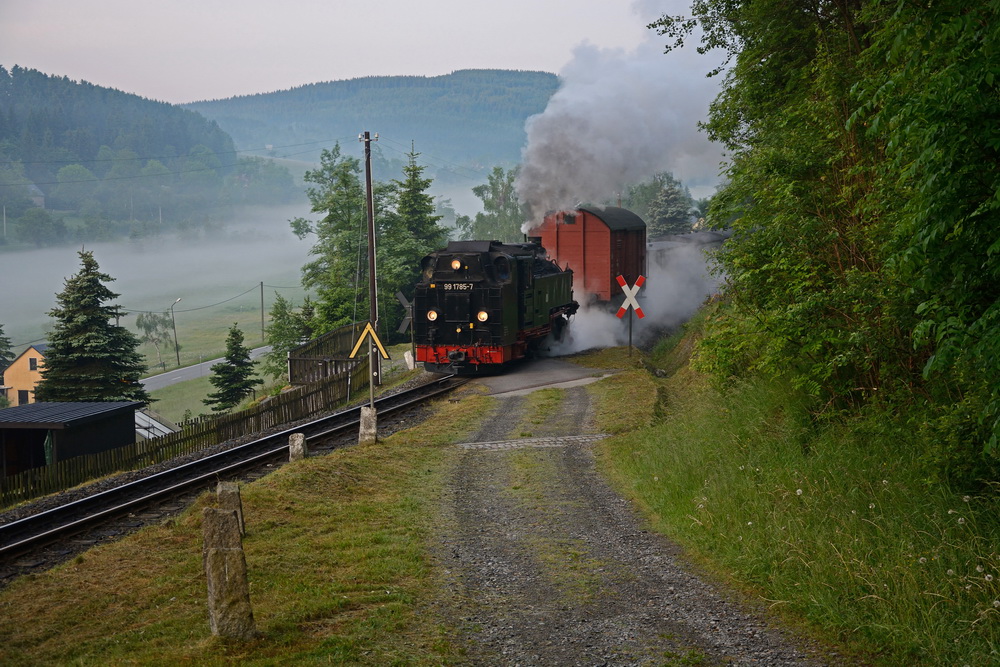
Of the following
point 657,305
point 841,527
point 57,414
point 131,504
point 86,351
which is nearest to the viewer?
point 841,527

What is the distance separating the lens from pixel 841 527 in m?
7.30

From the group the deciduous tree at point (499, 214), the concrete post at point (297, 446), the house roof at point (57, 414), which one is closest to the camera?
the concrete post at point (297, 446)

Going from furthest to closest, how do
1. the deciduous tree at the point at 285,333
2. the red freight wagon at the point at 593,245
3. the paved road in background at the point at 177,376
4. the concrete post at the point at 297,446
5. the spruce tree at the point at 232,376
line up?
1. the paved road in background at the point at 177,376
2. the deciduous tree at the point at 285,333
3. the spruce tree at the point at 232,376
4. the red freight wagon at the point at 593,245
5. the concrete post at the point at 297,446

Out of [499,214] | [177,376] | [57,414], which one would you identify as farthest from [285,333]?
[499,214]

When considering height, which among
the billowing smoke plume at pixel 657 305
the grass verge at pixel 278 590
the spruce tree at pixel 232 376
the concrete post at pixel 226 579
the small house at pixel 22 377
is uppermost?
the billowing smoke plume at pixel 657 305

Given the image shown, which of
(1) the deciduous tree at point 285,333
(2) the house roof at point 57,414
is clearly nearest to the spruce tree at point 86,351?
(2) the house roof at point 57,414

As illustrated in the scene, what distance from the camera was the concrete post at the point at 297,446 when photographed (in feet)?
48.4

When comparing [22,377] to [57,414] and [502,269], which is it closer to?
[57,414]

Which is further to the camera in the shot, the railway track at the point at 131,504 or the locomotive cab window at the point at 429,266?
the locomotive cab window at the point at 429,266

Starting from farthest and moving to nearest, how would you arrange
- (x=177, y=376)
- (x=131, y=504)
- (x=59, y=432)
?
(x=177, y=376) < (x=59, y=432) < (x=131, y=504)

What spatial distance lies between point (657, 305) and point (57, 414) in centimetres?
2302

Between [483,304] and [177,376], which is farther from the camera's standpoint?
[177,376]

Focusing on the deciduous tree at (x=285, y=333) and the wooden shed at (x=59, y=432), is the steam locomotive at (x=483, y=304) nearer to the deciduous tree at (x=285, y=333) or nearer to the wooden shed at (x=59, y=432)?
the wooden shed at (x=59, y=432)

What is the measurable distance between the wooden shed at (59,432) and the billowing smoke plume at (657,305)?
46.3 feet
